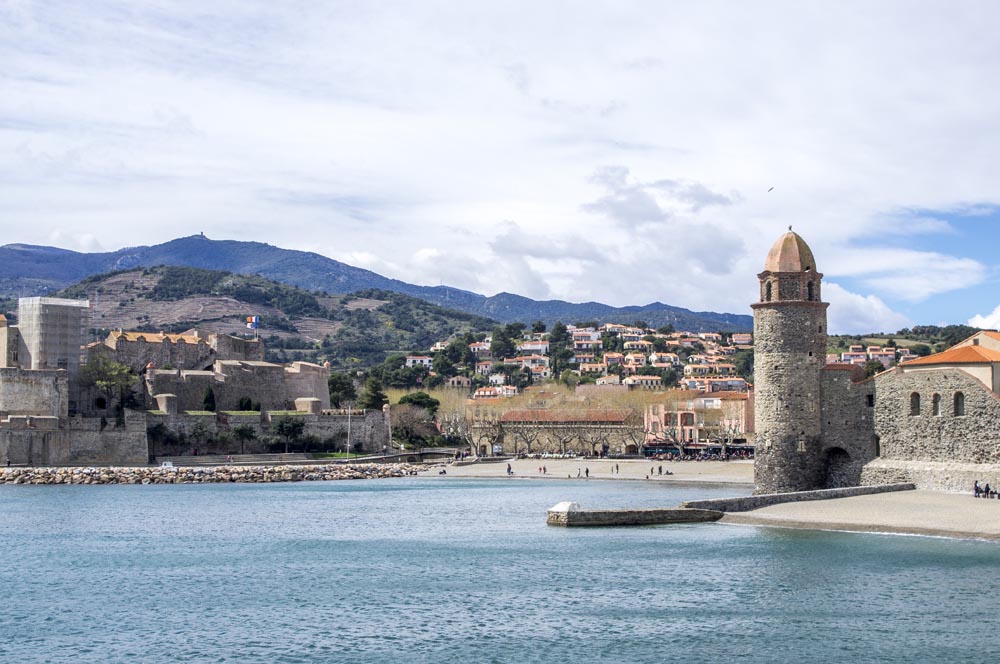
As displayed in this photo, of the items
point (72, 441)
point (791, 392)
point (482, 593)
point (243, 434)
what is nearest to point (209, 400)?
point (243, 434)

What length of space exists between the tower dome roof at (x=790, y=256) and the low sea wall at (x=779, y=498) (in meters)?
6.31

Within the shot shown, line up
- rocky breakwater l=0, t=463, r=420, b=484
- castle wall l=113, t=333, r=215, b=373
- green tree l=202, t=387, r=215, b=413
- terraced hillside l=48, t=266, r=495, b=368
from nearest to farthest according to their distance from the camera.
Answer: rocky breakwater l=0, t=463, r=420, b=484 < green tree l=202, t=387, r=215, b=413 < castle wall l=113, t=333, r=215, b=373 < terraced hillside l=48, t=266, r=495, b=368

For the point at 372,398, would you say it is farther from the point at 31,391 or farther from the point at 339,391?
the point at 31,391

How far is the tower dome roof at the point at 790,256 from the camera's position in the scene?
3422 centimetres

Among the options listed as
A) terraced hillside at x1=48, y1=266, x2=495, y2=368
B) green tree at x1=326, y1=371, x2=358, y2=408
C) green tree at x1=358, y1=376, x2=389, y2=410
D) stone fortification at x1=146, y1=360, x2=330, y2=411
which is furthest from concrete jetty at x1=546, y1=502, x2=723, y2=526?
terraced hillside at x1=48, y1=266, x2=495, y2=368

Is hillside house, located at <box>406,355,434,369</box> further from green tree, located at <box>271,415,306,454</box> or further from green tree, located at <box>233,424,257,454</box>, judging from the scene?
green tree, located at <box>233,424,257,454</box>

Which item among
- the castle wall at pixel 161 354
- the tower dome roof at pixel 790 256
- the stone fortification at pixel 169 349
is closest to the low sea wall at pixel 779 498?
the tower dome roof at pixel 790 256

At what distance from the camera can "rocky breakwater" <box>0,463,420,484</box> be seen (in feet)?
169

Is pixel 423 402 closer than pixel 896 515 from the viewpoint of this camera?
No

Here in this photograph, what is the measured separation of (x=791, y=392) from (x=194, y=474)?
98.2 ft

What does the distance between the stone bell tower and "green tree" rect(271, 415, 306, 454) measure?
118ft

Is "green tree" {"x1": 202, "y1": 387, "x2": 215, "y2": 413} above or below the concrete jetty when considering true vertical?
above

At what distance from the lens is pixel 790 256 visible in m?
34.2

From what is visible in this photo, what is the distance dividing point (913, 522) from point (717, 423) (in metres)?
51.7
